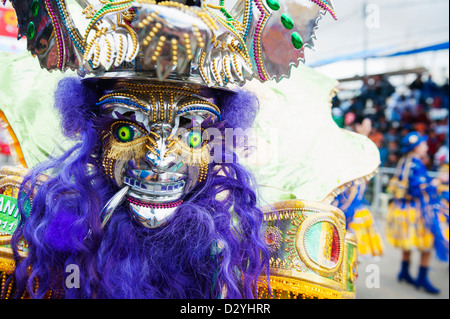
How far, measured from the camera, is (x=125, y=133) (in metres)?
1.38

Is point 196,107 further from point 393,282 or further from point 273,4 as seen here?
point 393,282

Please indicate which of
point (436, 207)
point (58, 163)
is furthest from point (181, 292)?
point (436, 207)

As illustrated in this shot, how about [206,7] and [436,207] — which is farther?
[436,207]

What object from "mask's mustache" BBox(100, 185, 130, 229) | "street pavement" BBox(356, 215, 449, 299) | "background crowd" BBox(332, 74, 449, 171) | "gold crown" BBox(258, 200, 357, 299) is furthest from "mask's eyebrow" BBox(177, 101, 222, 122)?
"background crowd" BBox(332, 74, 449, 171)

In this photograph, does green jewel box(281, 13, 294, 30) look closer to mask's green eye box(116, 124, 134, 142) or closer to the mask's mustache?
mask's green eye box(116, 124, 134, 142)

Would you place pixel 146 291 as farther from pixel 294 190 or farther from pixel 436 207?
pixel 436 207

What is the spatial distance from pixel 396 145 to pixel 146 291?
27.7ft

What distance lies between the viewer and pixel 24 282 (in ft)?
4.80

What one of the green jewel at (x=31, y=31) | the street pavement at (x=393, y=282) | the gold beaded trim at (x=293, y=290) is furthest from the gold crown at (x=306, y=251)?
the street pavement at (x=393, y=282)

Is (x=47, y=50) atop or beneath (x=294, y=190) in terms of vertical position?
atop

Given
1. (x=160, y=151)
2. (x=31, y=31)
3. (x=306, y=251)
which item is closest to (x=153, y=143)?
(x=160, y=151)

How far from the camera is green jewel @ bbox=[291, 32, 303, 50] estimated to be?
144 cm

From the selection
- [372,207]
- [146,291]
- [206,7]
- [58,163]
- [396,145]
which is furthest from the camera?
[396,145]

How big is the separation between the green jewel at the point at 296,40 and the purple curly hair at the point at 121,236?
0.96ft
